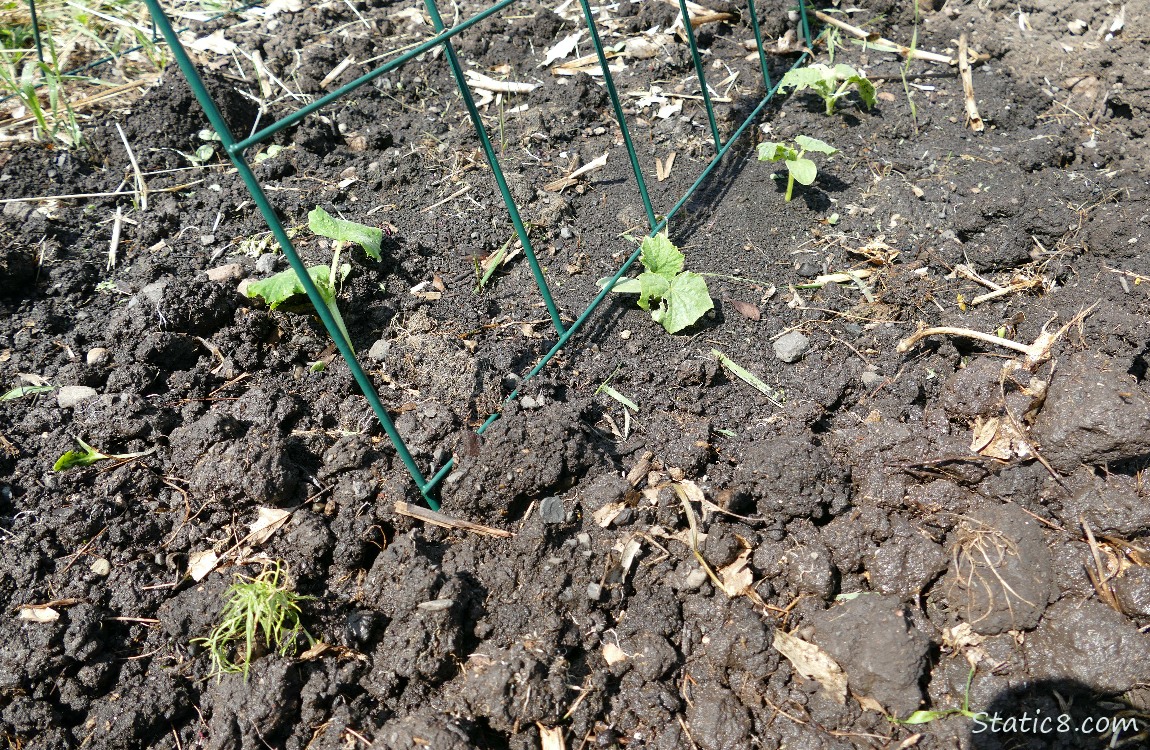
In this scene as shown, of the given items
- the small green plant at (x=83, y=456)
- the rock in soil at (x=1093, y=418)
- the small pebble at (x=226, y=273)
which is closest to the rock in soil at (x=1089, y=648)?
the rock in soil at (x=1093, y=418)

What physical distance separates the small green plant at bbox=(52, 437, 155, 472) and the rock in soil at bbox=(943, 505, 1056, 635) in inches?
96.7

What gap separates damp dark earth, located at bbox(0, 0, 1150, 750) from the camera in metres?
1.79

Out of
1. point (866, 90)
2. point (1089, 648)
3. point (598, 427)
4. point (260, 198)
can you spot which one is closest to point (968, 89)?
point (866, 90)

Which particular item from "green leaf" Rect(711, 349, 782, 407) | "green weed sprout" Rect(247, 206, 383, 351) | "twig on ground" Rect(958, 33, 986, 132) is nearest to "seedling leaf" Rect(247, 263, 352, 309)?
"green weed sprout" Rect(247, 206, 383, 351)

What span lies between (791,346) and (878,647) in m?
1.14

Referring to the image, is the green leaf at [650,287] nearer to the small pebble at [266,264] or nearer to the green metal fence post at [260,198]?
the green metal fence post at [260,198]

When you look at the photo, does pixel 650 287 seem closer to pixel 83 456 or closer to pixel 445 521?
pixel 445 521

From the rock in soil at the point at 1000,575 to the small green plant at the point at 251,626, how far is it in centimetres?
173

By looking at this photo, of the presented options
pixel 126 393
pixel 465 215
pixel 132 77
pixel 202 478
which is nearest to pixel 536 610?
pixel 202 478

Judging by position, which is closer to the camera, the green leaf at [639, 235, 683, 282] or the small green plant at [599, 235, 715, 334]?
the small green plant at [599, 235, 715, 334]

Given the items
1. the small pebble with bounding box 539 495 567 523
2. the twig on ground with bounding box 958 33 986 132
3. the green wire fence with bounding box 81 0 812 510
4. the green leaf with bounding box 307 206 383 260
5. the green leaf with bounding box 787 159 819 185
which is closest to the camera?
the green wire fence with bounding box 81 0 812 510

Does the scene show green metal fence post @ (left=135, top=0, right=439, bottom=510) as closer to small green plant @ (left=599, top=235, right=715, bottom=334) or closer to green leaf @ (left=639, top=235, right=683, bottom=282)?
small green plant @ (left=599, top=235, right=715, bottom=334)

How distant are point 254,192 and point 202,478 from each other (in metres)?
1.00

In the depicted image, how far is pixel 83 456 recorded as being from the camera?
2.28m
